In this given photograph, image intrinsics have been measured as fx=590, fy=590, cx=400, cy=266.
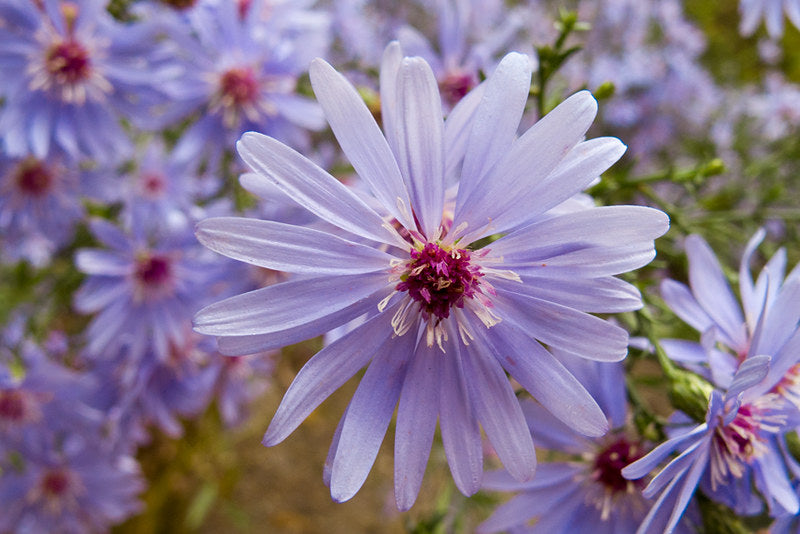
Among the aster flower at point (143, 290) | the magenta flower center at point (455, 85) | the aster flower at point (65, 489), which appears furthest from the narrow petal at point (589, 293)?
the aster flower at point (65, 489)

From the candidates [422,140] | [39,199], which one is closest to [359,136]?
[422,140]

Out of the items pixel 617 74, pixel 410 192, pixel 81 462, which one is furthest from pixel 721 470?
pixel 617 74

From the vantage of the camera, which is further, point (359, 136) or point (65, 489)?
point (65, 489)

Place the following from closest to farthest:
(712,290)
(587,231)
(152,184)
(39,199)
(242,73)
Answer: (587,231) < (712,290) < (242,73) < (39,199) < (152,184)

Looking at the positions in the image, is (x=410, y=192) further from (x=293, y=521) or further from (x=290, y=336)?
(x=293, y=521)

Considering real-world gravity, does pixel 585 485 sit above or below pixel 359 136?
below

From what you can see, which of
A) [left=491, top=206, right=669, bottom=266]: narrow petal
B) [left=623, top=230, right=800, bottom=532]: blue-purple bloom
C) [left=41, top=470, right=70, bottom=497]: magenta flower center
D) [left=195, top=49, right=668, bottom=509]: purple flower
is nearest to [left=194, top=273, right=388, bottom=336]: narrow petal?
[left=195, top=49, right=668, bottom=509]: purple flower

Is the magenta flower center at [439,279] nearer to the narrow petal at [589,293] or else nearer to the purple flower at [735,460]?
the narrow petal at [589,293]

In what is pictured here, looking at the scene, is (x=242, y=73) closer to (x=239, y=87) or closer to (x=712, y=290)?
(x=239, y=87)
